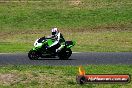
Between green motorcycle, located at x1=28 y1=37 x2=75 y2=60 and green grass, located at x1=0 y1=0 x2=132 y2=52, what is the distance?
1419 cm

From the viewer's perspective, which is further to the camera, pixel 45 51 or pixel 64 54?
pixel 64 54

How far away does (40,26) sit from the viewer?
53844 millimetres

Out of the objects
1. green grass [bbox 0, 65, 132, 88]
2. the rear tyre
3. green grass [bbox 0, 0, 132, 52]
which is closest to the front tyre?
the rear tyre

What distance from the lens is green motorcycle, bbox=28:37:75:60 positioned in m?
26.8

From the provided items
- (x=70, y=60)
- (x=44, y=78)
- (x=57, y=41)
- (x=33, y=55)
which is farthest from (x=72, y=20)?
(x=44, y=78)

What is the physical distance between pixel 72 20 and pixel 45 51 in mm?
29481

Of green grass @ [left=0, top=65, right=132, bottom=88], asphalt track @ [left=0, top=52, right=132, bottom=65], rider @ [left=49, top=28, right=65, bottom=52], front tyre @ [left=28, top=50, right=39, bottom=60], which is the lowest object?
asphalt track @ [left=0, top=52, right=132, bottom=65]

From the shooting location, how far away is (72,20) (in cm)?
5609

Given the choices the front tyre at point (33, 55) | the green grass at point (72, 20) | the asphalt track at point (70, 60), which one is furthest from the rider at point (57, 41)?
the green grass at point (72, 20)

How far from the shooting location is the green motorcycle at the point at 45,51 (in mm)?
26766

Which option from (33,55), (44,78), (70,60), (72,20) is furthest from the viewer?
(72,20)

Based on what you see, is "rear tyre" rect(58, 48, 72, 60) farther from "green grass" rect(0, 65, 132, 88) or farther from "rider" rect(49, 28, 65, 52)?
"green grass" rect(0, 65, 132, 88)

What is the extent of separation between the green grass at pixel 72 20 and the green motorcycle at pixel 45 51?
559 inches

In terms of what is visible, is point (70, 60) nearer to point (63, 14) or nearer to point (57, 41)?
point (57, 41)
